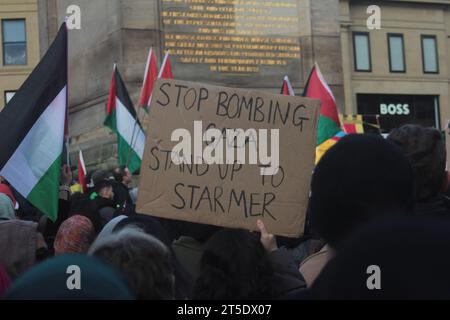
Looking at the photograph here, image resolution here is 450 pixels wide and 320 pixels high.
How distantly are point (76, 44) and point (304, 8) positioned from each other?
527 centimetres

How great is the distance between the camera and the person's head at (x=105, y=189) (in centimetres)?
755

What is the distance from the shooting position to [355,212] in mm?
2264

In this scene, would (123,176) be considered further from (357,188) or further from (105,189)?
(357,188)

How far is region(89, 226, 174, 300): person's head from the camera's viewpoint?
7.50 feet

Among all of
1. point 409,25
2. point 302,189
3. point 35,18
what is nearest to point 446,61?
point 409,25

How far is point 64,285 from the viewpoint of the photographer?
152 cm

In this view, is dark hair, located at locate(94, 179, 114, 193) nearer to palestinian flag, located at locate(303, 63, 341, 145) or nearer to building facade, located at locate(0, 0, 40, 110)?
palestinian flag, located at locate(303, 63, 341, 145)

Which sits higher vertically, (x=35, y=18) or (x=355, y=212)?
(x=35, y=18)

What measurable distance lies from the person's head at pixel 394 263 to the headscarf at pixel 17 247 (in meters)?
3.01

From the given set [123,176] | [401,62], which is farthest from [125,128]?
[401,62]

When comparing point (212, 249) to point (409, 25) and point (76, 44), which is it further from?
point (409, 25)

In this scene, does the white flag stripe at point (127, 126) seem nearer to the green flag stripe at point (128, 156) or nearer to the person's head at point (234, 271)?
the green flag stripe at point (128, 156)

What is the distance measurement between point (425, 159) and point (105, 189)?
15.1 feet

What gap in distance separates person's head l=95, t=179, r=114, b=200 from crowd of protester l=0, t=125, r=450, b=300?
312cm
